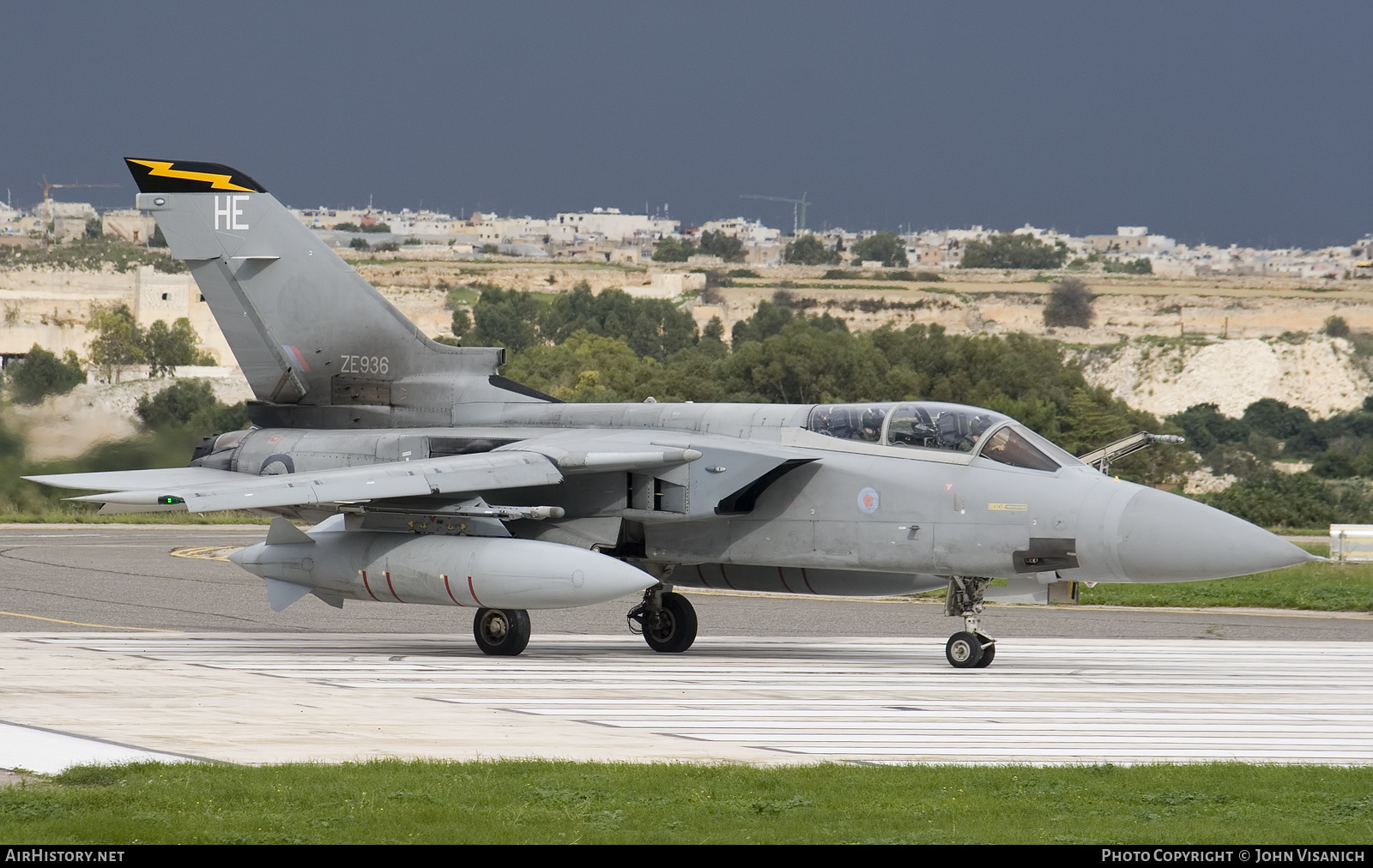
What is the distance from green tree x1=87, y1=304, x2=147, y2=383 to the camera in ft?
344

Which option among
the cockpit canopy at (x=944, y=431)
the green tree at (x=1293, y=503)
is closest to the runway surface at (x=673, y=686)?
the cockpit canopy at (x=944, y=431)

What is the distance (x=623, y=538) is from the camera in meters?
16.6

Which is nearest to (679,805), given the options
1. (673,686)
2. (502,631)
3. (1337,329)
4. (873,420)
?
(673,686)

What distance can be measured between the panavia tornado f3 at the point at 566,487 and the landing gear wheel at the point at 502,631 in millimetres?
24

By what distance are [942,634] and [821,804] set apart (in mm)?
12513

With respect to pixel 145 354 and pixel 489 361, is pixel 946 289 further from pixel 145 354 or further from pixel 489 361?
pixel 489 361

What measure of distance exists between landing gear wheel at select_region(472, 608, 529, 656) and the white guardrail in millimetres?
19953

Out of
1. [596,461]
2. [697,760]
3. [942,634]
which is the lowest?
[942,634]

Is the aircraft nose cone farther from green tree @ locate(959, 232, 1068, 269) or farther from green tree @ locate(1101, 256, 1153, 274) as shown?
green tree @ locate(1101, 256, 1153, 274)

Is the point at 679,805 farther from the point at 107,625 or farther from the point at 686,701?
the point at 107,625

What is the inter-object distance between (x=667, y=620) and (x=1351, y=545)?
19131 mm

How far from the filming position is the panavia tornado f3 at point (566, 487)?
14.7 meters

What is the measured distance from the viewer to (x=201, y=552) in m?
33.5
